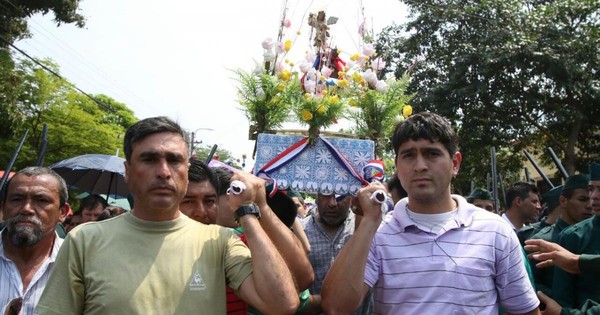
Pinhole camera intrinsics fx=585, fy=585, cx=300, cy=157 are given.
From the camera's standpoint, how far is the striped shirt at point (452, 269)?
8.40 feet

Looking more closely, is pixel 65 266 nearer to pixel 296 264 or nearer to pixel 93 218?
pixel 296 264

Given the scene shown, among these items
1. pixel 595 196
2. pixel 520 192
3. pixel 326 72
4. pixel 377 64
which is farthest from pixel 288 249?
pixel 520 192

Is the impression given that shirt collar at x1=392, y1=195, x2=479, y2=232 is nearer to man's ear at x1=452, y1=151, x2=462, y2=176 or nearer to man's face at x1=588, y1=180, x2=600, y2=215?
man's ear at x1=452, y1=151, x2=462, y2=176

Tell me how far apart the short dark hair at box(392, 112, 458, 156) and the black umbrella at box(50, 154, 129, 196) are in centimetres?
588

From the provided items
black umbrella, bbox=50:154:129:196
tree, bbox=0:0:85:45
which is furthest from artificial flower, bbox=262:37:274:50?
tree, bbox=0:0:85:45

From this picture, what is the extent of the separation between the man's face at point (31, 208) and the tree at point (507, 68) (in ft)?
40.7

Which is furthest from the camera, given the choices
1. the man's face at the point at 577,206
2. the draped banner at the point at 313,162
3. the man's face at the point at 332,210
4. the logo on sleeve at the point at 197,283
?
the man's face at the point at 577,206

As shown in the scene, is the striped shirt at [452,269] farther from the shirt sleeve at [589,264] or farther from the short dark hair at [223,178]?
the short dark hair at [223,178]

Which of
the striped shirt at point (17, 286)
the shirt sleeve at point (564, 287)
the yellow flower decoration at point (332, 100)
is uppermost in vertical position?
the yellow flower decoration at point (332, 100)

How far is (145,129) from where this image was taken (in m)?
2.56

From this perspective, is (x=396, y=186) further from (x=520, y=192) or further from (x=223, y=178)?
(x=520, y=192)

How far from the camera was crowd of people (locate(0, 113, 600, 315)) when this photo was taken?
2.29 meters

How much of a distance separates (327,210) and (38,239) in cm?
191

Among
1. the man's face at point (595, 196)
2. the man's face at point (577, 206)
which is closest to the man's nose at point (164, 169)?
the man's face at point (595, 196)
